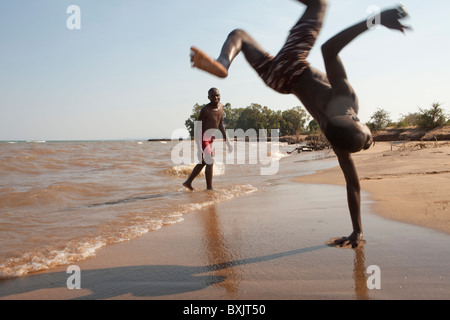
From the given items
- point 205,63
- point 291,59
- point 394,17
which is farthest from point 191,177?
point 394,17

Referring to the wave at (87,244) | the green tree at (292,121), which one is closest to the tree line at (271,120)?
the green tree at (292,121)

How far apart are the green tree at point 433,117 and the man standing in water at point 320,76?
20.0 m

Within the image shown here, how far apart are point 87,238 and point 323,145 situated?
763 inches

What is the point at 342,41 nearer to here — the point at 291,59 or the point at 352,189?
the point at 291,59

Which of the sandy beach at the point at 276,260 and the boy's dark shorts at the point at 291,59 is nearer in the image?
the sandy beach at the point at 276,260

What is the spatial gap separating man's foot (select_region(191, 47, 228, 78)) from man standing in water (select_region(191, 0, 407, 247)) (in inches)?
1.1

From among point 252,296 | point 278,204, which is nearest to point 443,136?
point 278,204

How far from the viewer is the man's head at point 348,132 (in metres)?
2.04

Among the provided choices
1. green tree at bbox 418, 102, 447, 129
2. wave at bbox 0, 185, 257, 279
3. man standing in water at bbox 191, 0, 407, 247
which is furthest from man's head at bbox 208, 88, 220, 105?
green tree at bbox 418, 102, 447, 129

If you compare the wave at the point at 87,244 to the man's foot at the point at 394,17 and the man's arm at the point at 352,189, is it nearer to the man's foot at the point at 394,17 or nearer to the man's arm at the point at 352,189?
the man's arm at the point at 352,189

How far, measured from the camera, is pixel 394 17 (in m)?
1.87

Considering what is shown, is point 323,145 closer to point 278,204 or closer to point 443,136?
point 443,136

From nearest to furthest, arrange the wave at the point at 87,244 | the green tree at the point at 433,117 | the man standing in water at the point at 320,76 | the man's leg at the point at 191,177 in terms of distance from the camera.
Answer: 1. the man standing in water at the point at 320,76
2. the wave at the point at 87,244
3. the man's leg at the point at 191,177
4. the green tree at the point at 433,117
